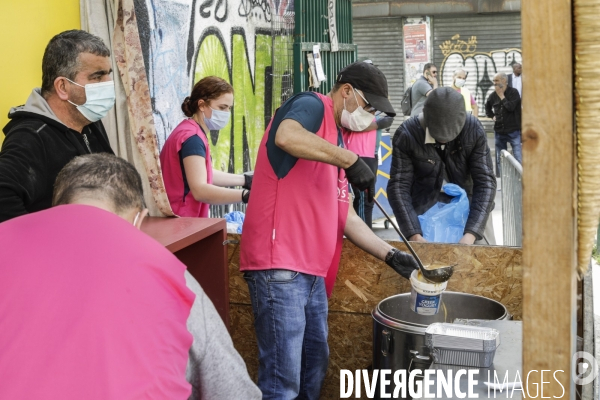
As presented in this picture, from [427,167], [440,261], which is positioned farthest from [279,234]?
[427,167]

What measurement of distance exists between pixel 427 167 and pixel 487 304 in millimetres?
1294

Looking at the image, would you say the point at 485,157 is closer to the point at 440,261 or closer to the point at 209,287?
the point at 440,261

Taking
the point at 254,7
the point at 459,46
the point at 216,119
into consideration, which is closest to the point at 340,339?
the point at 216,119

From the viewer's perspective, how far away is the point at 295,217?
327cm

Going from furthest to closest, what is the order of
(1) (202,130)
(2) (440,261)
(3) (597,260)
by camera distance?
(3) (597,260)
(1) (202,130)
(2) (440,261)

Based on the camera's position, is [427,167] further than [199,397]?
Yes

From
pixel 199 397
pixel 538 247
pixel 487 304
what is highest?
pixel 538 247

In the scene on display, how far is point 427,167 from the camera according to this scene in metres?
4.68

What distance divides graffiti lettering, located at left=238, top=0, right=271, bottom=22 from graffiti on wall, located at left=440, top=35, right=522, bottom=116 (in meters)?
11.5

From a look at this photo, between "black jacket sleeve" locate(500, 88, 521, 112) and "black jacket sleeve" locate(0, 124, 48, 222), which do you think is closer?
"black jacket sleeve" locate(0, 124, 48, 222)

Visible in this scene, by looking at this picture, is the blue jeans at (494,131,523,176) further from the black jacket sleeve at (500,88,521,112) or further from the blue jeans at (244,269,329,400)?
the blue jeans at (244,269,329,400)

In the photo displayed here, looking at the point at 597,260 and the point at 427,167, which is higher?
the point at 427,167

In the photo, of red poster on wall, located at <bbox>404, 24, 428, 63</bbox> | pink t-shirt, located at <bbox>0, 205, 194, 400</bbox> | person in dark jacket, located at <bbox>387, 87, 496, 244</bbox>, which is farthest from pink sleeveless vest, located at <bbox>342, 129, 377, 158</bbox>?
red poster on wall, located at <bbox>404, 24, 428, 63</bbox>

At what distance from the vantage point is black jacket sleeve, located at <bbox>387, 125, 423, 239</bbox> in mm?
4617
